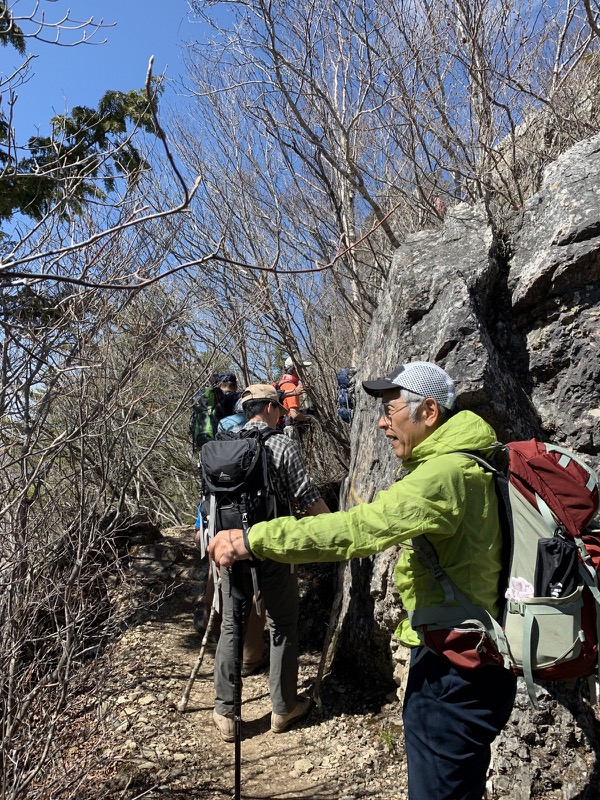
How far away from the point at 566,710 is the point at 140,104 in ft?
19.2

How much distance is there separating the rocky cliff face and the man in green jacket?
4.41 ft

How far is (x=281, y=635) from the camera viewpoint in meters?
3.56

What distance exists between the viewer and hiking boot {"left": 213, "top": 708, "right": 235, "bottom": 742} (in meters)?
3.46

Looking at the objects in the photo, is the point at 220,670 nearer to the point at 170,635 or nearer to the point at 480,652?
the point at 170,635

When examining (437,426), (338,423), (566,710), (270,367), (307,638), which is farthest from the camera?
(270,367)

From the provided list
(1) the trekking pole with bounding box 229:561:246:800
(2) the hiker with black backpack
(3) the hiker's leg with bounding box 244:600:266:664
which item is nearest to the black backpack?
(2) the hiker with black backpack

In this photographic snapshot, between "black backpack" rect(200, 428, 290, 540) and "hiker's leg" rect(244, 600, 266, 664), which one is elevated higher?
"black backpack" rect(200, 428, 290, 540)

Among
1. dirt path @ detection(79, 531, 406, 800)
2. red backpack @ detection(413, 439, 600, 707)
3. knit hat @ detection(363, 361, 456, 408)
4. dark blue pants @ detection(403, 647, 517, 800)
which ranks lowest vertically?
dirt path @ detection(79, 531, 406, 800)

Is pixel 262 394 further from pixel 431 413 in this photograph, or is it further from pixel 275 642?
pixel 431 413

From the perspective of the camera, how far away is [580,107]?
550 cm

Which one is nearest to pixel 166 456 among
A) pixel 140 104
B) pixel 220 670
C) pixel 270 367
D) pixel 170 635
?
pixel 270 367

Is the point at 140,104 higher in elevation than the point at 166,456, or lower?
higher

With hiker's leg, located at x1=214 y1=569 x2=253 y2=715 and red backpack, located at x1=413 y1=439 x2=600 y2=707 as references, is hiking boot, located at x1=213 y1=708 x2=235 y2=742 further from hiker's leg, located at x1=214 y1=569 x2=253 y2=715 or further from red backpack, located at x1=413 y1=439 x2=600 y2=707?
red backpack, located at x1=413 y1=439 x2=600 y2=707

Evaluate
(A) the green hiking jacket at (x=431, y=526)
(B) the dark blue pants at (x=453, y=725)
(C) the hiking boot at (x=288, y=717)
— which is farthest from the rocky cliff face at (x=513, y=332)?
(A) the green hiking jacket at (x=431, y=526)
